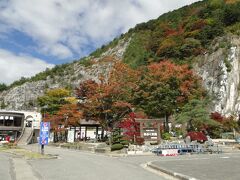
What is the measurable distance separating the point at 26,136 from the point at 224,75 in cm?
3295

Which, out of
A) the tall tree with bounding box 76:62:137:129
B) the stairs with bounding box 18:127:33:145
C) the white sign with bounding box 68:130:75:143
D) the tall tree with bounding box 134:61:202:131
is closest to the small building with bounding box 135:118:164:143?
the tall tree with bounding box 76:62:137:129

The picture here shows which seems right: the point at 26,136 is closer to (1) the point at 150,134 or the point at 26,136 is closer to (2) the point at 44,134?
(1) the point at 150,134

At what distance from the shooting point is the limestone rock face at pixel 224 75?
45.8 metres

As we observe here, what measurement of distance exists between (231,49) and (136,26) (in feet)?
201

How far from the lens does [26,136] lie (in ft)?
165

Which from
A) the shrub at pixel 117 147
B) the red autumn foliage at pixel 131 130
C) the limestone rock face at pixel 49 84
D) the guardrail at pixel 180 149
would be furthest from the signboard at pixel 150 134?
the limestone rock face at pixel 49 84

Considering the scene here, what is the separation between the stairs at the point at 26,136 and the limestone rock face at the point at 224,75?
95.2 ft

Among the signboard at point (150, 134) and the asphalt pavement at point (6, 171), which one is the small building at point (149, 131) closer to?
the signboard at point (150, 134)

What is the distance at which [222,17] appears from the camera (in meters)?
65.9

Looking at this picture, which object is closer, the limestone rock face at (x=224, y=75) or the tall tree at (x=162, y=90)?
the tall tree at (x=162, y=90)

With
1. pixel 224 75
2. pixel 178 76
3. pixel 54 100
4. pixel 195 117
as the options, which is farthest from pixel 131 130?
pixel 54 100

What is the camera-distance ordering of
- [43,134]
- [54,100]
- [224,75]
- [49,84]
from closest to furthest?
[43,134]
[224,75]
[54,100]
[49,84]

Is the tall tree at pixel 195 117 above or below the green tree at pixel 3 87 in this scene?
below

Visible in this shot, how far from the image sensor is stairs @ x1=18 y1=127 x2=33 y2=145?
48169mm
